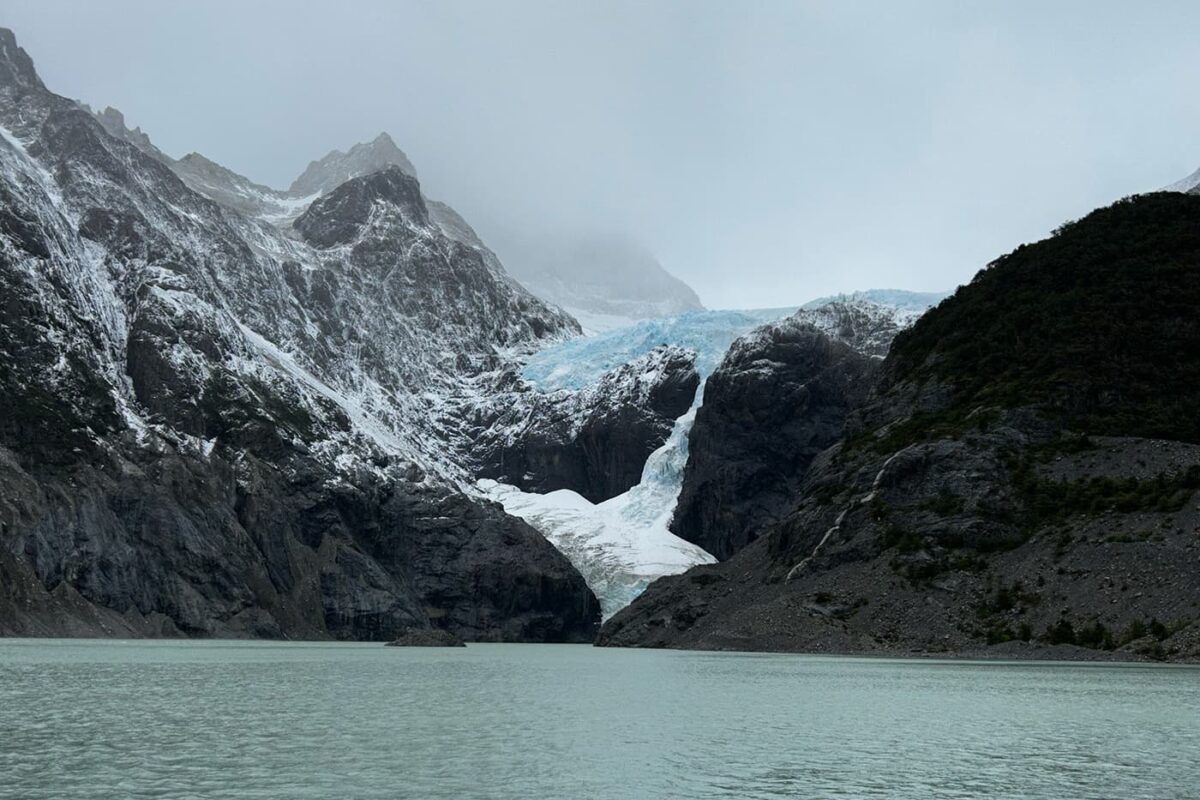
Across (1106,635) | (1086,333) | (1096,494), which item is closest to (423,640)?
(1086,333)

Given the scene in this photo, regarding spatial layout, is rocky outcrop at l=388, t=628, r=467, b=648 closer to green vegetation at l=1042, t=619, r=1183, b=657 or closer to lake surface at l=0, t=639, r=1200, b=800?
lake surface at l=0, t=639, r=1200, b=800

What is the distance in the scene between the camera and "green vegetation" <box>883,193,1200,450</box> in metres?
138

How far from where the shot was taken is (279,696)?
66.1 meters

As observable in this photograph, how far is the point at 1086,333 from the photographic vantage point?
149 metres

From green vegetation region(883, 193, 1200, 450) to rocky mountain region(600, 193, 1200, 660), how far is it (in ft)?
0.98

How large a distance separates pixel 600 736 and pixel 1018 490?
8876 cm

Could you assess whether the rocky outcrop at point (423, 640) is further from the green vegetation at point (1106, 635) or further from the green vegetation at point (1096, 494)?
the green vegetation at point (1106, 635)

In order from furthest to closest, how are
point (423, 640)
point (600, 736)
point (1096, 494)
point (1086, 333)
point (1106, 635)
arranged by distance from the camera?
point (423, 640), point (1086, 333), point (1096, 494), point (1106, 635), point (600, 736)

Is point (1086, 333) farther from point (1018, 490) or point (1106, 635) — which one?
point (1106, 635)

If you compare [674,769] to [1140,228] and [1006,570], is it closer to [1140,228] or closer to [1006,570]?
[1006,570]

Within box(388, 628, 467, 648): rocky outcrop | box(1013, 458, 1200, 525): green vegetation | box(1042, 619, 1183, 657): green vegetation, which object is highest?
box(1013, 458, 1200, 525): green vegetation

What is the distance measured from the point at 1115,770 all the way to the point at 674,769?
13996 millimetres

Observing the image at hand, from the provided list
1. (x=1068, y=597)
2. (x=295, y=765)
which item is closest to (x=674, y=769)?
(x=295, y=765)

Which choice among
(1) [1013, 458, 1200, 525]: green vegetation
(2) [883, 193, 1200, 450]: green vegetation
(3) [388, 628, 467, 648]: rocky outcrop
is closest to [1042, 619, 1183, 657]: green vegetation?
(1) [1013, 458, 1200, 525]: green vegetation
